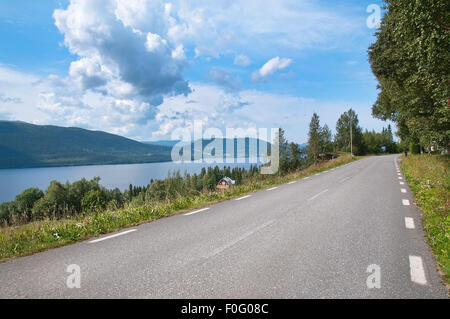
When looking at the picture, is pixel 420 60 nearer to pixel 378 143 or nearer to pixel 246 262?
pixel 246 262

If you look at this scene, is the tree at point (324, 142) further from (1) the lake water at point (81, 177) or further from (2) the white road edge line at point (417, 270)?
(2) the white road edge line at point (417, 270)

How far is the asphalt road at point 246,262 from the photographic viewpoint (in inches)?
115

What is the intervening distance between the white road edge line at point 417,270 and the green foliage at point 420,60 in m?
8.46

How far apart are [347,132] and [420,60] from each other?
278ft

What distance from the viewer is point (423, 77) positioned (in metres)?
10.9

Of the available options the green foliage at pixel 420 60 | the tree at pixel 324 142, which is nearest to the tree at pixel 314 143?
the tree at pixel 324 142

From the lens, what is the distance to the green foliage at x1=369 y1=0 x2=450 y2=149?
29.1 ft

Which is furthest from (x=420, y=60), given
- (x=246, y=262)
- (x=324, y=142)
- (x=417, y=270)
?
(x=324, y=142)

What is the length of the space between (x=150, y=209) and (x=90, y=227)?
1.95 metres

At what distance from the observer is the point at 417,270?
340 centimetres

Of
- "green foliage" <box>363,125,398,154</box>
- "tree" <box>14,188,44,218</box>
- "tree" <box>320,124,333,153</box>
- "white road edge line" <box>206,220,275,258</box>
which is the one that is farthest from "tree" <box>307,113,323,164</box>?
"green foliage" <box>363,125,398,154</box>

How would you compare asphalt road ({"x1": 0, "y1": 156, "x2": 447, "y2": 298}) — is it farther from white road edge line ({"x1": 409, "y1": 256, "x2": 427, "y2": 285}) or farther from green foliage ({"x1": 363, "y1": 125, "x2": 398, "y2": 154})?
green foliage ({"x1": 363, "y1": 125, "x2": 398, "y2": 154})
